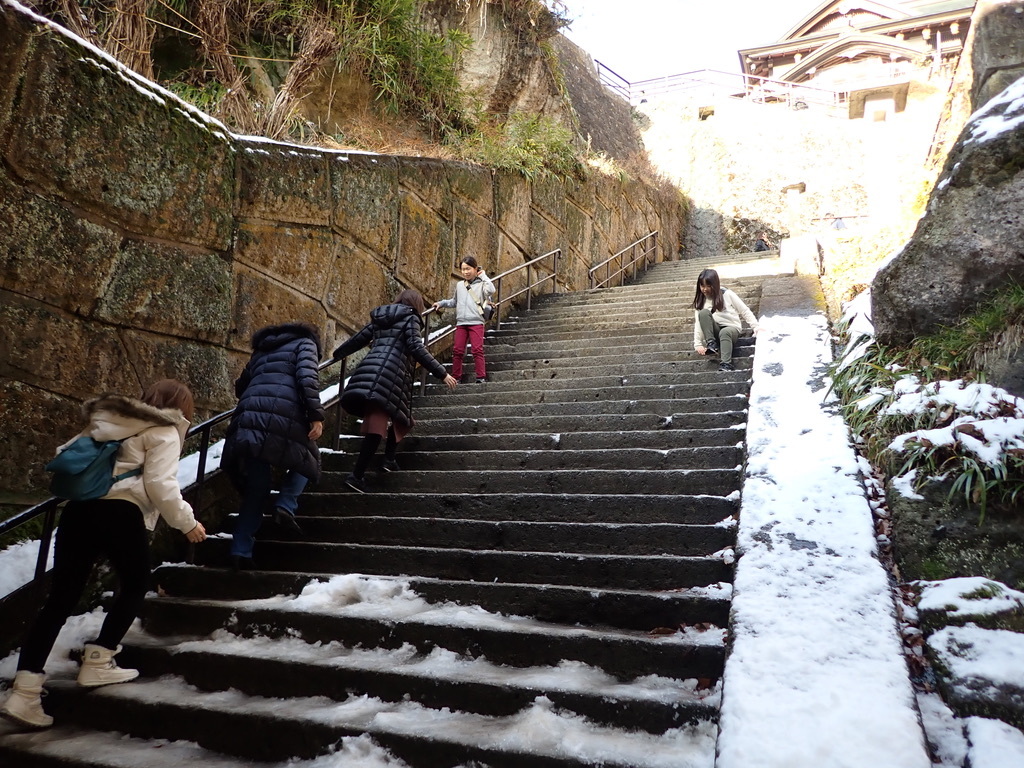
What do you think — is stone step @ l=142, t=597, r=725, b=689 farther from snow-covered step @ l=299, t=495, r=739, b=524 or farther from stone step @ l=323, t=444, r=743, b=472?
stone step @ l=323, t=444, r=743, b=472

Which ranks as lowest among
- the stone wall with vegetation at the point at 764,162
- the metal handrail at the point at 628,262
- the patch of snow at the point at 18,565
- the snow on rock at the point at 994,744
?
the snow on rock at the point at 994,744

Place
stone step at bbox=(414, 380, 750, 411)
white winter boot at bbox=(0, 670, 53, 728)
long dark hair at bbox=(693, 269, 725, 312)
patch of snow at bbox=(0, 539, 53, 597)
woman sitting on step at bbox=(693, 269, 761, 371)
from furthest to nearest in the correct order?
long dark hair at bbox=(693, 269, 725, 312)
woman sitting on step at bbox=(693, 269, 761, 371)
stone step at bbox=(414, 380, 750, 411)
patch of snow at bbox=(0, 539, 53, 597)
white winter boot at bbox=(0, 670, 53, 728)

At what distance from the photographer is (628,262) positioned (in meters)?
13.8

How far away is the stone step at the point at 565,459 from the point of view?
3.89 m

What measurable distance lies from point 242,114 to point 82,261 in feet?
10.2

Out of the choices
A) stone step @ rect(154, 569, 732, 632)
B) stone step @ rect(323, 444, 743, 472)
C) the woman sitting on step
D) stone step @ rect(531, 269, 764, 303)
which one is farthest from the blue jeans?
stone step @ rect(531, 269, 764, 303)

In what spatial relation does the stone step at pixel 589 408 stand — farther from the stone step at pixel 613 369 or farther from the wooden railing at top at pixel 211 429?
the wooden railing at top at pixel 211 429

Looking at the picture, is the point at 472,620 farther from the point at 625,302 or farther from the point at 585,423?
the point at 625,302

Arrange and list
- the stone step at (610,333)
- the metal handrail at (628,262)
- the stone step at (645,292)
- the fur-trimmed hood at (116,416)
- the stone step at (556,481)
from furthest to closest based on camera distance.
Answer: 1. the metal handrail at (628,262)
2. the stone step at (645,292)
3. the stone step at (610,333)
4. the stone step at (556,481)
5. the fur-trimmed hood at (116,416)

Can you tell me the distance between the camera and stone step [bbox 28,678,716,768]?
2043 millimetres

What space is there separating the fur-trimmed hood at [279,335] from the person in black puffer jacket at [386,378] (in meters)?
0.52

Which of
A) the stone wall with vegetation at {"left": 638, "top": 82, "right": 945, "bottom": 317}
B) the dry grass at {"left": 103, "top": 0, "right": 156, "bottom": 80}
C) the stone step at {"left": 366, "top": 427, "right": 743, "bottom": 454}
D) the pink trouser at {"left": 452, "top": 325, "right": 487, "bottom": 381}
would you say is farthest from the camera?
the stone wall with vegetation at {"left": 638, "top": 82, "right": 945, "bottom": 317}

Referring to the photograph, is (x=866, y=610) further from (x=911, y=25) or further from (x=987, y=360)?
(x=911, y=25)

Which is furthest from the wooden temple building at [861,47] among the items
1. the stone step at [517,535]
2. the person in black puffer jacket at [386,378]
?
the stone step at [517,535]
